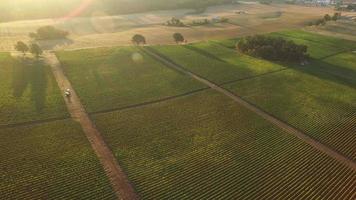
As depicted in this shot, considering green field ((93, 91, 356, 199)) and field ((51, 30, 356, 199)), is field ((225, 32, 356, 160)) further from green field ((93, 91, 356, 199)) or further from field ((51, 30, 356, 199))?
green field ((93, 91, 356, 199))

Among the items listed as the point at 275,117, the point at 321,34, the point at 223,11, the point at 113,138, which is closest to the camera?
the point at 113,138

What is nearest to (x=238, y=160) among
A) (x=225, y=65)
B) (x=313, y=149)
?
(x=313, y=149)

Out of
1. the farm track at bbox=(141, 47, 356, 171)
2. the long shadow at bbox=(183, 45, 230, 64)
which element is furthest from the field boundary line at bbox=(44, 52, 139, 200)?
the long shadow at bbox=(183, 45, 230, 64)

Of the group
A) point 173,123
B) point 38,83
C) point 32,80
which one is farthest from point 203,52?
point 32,80

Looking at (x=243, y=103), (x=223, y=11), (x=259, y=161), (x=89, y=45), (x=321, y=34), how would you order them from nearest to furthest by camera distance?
(x=259, y=161), (x=243, y=103), (x=89, y=45), (x=321, y=34), (x=223, y=11)

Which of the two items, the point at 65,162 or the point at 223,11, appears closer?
the point at 65,162

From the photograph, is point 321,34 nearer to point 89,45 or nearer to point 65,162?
point 89,45

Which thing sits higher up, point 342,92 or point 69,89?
point 69,89
